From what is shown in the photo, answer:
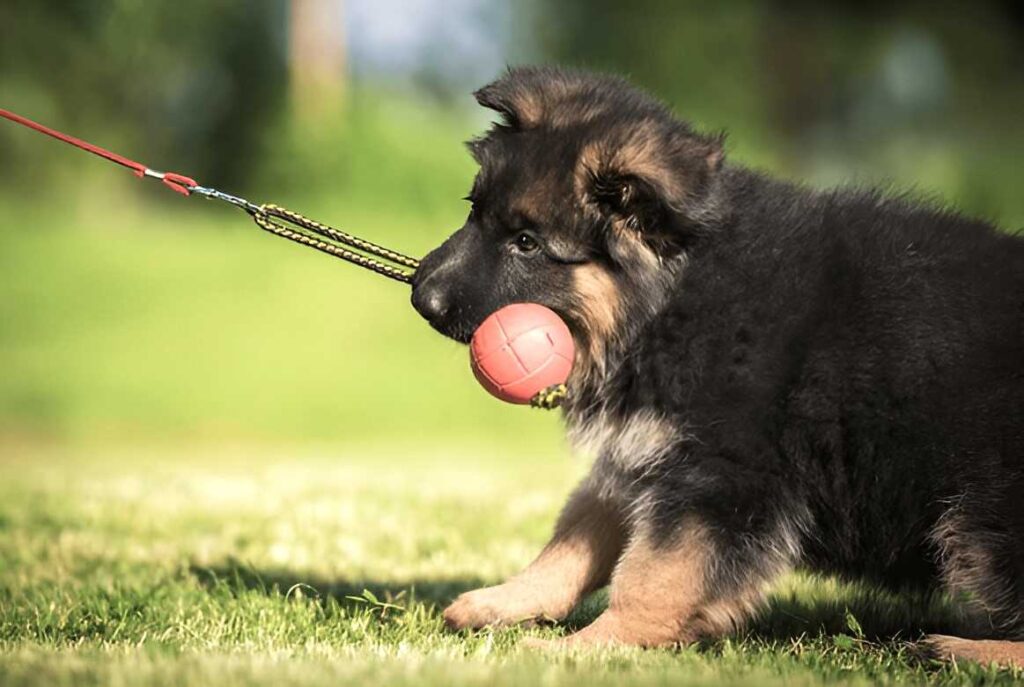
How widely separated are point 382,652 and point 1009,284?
2226 millimetres

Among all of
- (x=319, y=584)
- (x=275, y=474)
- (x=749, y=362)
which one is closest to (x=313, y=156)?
(x=275, y=474)

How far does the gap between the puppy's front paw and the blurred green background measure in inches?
387

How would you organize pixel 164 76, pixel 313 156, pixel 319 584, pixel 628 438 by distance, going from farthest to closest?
pixel 164 76 < pixel 313 156 < pixel 319 584 < pixel 628 438

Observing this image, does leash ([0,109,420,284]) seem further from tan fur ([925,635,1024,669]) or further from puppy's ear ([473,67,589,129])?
tan fur ([925,635,1024,669])

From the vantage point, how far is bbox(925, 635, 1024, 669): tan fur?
139 inches

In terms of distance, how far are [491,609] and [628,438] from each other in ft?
2.50

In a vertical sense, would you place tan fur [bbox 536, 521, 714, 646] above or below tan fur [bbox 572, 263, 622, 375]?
below

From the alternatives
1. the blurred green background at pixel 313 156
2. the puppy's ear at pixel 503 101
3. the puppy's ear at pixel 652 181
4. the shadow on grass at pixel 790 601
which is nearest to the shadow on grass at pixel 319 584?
the shadow on grass at pixel 790 601

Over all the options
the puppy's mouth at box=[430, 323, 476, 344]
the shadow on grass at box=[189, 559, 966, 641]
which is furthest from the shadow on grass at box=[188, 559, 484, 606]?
the puppy's mouth at box=[430, 323, 476, 344]

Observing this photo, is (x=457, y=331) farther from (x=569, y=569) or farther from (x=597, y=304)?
(x=569, y=569)

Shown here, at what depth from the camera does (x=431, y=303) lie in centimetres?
392

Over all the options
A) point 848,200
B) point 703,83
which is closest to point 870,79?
point 703,83

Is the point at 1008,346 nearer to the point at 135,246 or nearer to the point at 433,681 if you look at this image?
the point at 433,681

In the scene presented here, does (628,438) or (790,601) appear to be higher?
(628,438)
